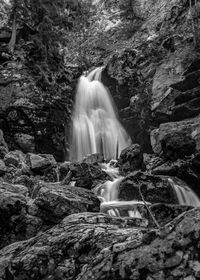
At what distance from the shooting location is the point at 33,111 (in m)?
21.3

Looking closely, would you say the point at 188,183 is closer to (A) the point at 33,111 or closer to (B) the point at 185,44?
(A) the point at 33,111

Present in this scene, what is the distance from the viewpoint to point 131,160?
63.1ft

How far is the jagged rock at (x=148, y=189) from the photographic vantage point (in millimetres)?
14243

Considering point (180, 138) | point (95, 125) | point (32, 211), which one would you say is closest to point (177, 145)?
point (180, 138)

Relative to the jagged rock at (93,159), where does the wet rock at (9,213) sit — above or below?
below

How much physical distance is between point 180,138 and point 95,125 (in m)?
8.68

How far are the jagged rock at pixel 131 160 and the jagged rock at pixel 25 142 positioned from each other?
601 cm

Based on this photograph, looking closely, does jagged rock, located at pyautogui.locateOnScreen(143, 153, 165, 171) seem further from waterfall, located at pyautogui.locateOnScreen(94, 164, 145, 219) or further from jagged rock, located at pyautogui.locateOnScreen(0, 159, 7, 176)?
jagged rock, located at pyautogui.locateOnScreen(0, 159, 7, 176)

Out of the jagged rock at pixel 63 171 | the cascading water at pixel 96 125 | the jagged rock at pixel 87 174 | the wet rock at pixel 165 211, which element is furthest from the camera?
the cascading water at pixel 96 125

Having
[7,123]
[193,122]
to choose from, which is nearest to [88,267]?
[193,122]

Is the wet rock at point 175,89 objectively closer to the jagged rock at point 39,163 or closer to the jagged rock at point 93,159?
the jagged rock at point 93,159

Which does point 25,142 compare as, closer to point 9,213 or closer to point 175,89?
point 175,89

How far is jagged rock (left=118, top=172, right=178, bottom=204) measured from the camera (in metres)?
14.2

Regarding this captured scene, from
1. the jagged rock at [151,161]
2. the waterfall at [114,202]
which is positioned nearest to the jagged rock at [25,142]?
the waterfall at [114,202]
